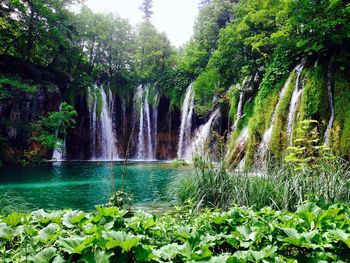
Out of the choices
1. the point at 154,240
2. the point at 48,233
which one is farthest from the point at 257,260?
the point at 48,233

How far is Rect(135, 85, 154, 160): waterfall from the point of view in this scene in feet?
77.0

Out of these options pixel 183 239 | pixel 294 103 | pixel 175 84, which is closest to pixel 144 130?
pixel 175 84

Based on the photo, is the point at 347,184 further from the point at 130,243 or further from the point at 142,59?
the point at 142,59

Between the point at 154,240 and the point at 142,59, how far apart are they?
92.7 ft

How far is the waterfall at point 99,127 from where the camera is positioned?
2294 centimetres

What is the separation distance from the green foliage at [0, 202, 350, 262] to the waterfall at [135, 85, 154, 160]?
69.5 feet

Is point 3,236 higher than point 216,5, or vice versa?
point 216,5

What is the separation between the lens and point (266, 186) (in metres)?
4.50

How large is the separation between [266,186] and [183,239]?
2.96 metres

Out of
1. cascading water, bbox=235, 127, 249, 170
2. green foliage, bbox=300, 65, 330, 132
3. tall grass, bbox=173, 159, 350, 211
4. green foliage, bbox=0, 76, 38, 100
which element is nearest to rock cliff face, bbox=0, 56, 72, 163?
green foliage, bbox=0, 76, 38, 100

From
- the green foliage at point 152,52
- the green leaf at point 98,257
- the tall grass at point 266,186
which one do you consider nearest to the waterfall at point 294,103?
the tall grass at point 266,186

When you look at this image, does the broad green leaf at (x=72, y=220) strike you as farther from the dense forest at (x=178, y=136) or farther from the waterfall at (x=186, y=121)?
the waterfall at (x=186, y=121)

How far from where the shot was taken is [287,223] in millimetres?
1896

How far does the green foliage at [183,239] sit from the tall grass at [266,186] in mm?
1669
